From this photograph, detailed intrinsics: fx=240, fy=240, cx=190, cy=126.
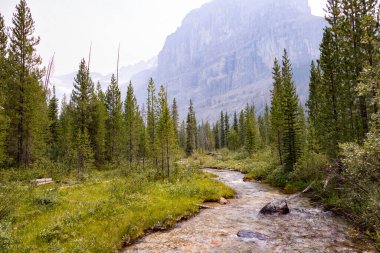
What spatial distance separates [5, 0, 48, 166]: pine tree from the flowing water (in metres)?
25.9

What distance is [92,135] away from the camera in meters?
46.1

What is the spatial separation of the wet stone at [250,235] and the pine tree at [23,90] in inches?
1128

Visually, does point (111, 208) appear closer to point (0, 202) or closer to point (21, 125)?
point (0, 202)

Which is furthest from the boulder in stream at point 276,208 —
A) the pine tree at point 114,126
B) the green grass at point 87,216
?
the pine tree at point 114,126

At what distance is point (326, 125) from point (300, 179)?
20.7 ft

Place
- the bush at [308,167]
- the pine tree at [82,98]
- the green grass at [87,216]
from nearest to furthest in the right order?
the green grass at [87,216], the bush at [308,167], the pine tree at [82,98]

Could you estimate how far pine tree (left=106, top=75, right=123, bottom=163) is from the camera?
50281mm

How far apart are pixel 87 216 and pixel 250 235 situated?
8.58 metres

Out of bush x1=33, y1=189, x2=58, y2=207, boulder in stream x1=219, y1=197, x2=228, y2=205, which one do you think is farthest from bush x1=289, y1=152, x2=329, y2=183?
bush x1=33, y1=189, x2=58, y2=207

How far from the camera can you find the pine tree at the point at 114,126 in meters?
50.3

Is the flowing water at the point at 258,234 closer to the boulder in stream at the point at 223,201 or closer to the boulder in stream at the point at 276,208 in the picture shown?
the boulder in stream at the point at 276,208

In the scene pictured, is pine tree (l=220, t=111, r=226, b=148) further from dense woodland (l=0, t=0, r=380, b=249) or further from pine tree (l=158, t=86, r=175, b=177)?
pine tree (l=158, t=86, r=175, b=177)

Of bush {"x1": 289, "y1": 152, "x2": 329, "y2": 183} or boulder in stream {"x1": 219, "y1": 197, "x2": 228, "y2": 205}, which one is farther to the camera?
bush {"x1": 289, "y1": 152, "x2": 329, "y2": 183}

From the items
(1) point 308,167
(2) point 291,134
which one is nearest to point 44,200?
(1) point 308,167
